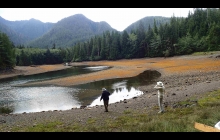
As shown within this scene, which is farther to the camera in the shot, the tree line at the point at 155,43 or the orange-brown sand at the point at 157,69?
the tree line at the point at 155,43

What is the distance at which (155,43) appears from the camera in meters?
89.9

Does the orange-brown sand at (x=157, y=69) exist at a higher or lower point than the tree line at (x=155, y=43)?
lower

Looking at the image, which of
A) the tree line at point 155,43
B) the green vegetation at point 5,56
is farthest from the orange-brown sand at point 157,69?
the green vegetation at point 5,56

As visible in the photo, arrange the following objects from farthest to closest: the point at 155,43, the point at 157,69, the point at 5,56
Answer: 1. the point at 155,43
2. the point at 5,56
3. the point at 157,69

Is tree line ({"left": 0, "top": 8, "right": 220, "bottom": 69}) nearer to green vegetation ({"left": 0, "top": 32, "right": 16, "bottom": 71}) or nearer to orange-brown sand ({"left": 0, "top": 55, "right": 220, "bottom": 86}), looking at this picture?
green vegetation ({"left": 0, "top": 32, "right": 16, "bottom": 71})

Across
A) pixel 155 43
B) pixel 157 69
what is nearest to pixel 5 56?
pixel 157 69

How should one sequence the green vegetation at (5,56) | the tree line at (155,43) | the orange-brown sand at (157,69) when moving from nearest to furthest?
1. the orange-brown sand at (157,69)
2. the green vegetation at (5,56)
3. the tree line at (155,43)

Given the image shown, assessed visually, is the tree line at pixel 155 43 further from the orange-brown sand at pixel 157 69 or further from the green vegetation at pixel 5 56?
the orange-brown sand at pixel 157 69

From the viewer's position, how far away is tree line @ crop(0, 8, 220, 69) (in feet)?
239

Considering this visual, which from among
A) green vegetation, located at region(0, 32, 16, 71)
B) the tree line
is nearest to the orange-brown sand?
the tree line

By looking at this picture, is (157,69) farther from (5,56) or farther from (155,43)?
(5,56)

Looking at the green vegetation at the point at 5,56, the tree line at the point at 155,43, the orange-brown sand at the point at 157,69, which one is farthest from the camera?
the tree line at the point at 155,43

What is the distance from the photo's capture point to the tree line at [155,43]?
72.8m
